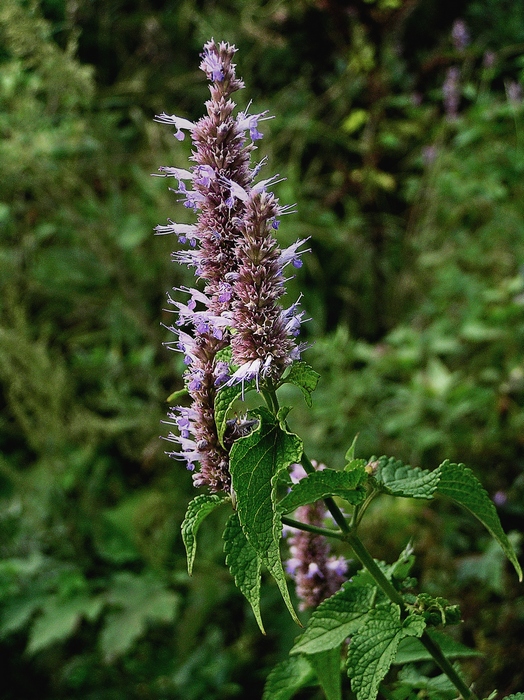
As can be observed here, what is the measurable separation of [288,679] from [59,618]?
4.87 feet

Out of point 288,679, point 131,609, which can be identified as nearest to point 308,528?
point 288,679

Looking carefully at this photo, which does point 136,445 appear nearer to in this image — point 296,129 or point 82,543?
point 82,543

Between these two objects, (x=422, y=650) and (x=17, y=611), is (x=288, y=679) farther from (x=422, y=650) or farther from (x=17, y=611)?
(x=17, y=611)

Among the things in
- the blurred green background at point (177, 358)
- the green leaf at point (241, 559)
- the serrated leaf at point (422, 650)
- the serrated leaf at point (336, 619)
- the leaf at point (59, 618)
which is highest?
the blurred green background at point (177, 358)

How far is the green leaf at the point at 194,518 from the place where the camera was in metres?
0.91

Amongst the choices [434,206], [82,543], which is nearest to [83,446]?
[82,543]

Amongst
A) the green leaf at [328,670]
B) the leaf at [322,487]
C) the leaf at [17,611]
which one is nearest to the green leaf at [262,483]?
the leaf at [322,487]

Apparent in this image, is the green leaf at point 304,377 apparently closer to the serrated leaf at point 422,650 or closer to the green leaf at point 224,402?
the green leaf at point 224,402

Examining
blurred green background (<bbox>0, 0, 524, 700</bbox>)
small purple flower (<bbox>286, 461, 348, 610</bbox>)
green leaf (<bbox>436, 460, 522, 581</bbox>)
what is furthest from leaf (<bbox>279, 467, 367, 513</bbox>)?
blurred green background (<bbox>0, 0, 524, 700</bbox>)

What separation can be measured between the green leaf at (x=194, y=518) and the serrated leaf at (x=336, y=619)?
21 cm

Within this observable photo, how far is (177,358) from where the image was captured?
338 centimetres

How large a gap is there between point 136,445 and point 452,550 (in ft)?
4.77

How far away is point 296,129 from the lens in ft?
14.2

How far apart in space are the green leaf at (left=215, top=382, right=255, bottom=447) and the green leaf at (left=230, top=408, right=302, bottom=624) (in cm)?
4
